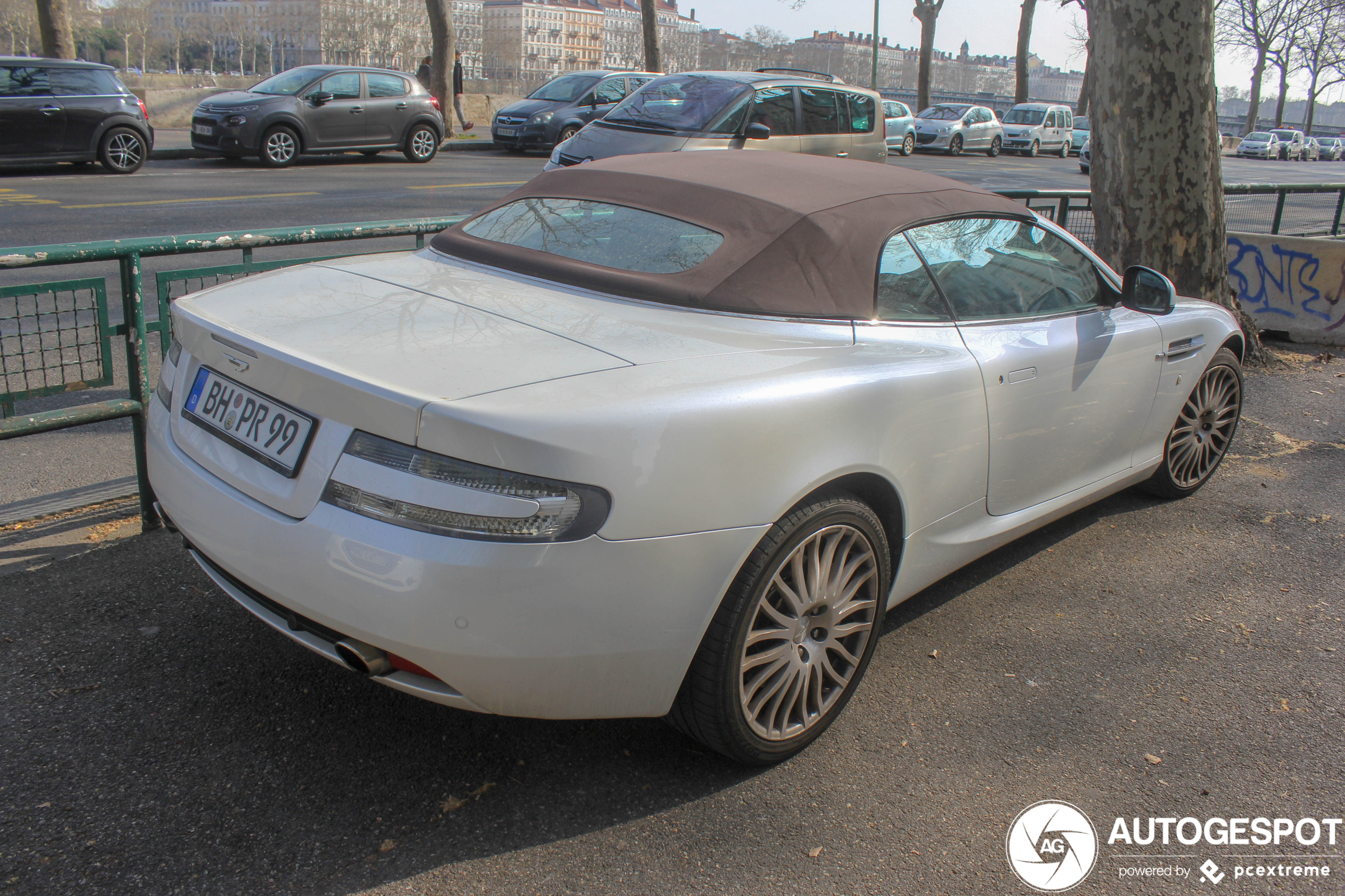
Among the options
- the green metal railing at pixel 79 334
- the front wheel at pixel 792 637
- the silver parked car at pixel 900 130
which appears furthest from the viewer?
the silver parked car at pixel 900 130

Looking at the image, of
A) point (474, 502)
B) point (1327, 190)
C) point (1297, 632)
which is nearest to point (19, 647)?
point (474, 502)

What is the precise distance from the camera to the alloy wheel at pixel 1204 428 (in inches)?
172

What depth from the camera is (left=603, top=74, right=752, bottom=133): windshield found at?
10914 millimetres

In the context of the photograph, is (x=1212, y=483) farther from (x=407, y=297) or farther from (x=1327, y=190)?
(x=1327, y=190)

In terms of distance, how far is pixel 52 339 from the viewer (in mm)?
3436

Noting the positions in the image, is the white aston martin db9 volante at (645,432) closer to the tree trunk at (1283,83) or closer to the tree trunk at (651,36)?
the tree trunk at (651,36)

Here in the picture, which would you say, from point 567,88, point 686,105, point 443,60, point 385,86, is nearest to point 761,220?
point 686,105

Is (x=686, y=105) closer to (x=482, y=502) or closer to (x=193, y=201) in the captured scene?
(x=193, y=201)

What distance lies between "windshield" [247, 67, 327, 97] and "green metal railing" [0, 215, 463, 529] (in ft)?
50.6

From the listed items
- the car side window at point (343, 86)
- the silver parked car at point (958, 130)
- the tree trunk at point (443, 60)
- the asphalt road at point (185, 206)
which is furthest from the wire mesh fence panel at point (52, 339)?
the silver parked car at point (958, 130)

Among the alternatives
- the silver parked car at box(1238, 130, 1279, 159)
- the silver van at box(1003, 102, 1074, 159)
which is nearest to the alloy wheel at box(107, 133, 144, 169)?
the silver van at box(1003, 102, 1074, 159)

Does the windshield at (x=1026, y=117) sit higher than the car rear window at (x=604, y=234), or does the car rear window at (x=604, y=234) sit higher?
the windshield at (x=1026, y=117)

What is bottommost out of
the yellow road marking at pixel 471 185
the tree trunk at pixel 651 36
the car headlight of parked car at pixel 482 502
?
the car headlight of parked car at pixel 482 502

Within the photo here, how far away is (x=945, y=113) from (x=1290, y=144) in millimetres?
31223
